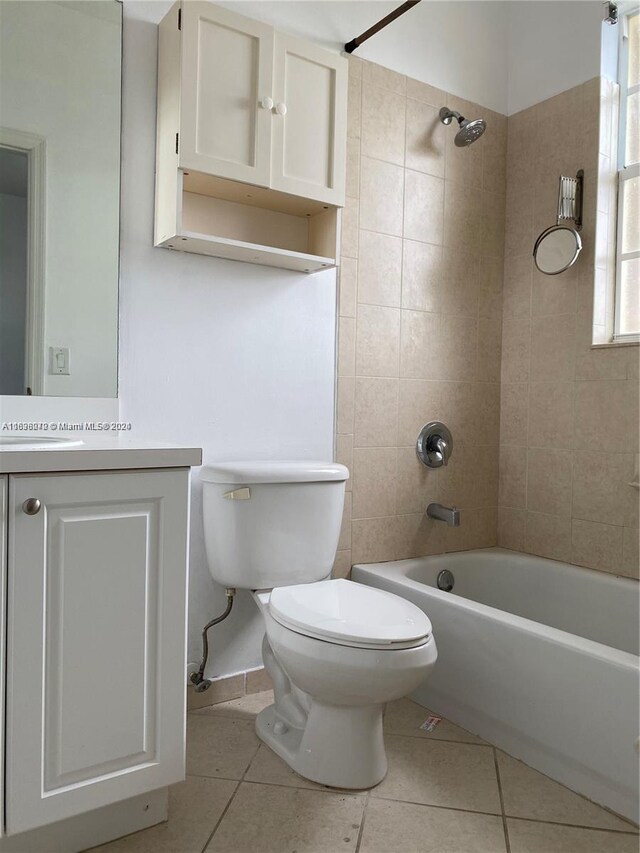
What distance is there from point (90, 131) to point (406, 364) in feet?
4.12

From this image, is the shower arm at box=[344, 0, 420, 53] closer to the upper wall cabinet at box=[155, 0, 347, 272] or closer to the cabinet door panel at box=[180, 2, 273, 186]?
the upper wall cabinet at box=[155, 0, 347, 272]

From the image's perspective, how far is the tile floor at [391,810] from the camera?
1438 millimetres

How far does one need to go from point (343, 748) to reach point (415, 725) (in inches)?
16.6

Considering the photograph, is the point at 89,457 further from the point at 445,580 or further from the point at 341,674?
the point at 445,580

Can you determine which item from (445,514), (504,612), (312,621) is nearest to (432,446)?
(445,514)

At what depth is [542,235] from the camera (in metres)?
2.41

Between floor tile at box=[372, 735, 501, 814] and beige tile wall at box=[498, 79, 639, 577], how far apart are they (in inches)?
33.3

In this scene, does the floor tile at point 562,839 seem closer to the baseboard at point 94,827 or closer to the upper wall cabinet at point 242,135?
the baseboard at point 94,827

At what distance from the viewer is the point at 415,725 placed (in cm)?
198

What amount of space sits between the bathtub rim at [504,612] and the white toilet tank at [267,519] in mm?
362

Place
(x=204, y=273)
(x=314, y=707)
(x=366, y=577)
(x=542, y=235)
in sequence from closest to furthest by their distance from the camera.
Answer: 1. (x=314, y=707)
2. (x=204, y=273)
3. (x=366, y=577)
4. (x=542, y=235)

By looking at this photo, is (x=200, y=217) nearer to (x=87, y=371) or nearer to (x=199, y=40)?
(x=199, y=40)

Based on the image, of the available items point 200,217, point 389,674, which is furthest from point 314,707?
point 200,217

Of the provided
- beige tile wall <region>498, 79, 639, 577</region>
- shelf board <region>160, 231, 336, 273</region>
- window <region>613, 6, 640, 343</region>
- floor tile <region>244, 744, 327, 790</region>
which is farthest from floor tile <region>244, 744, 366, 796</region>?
window <region>613, 6, 640, 343</region>
